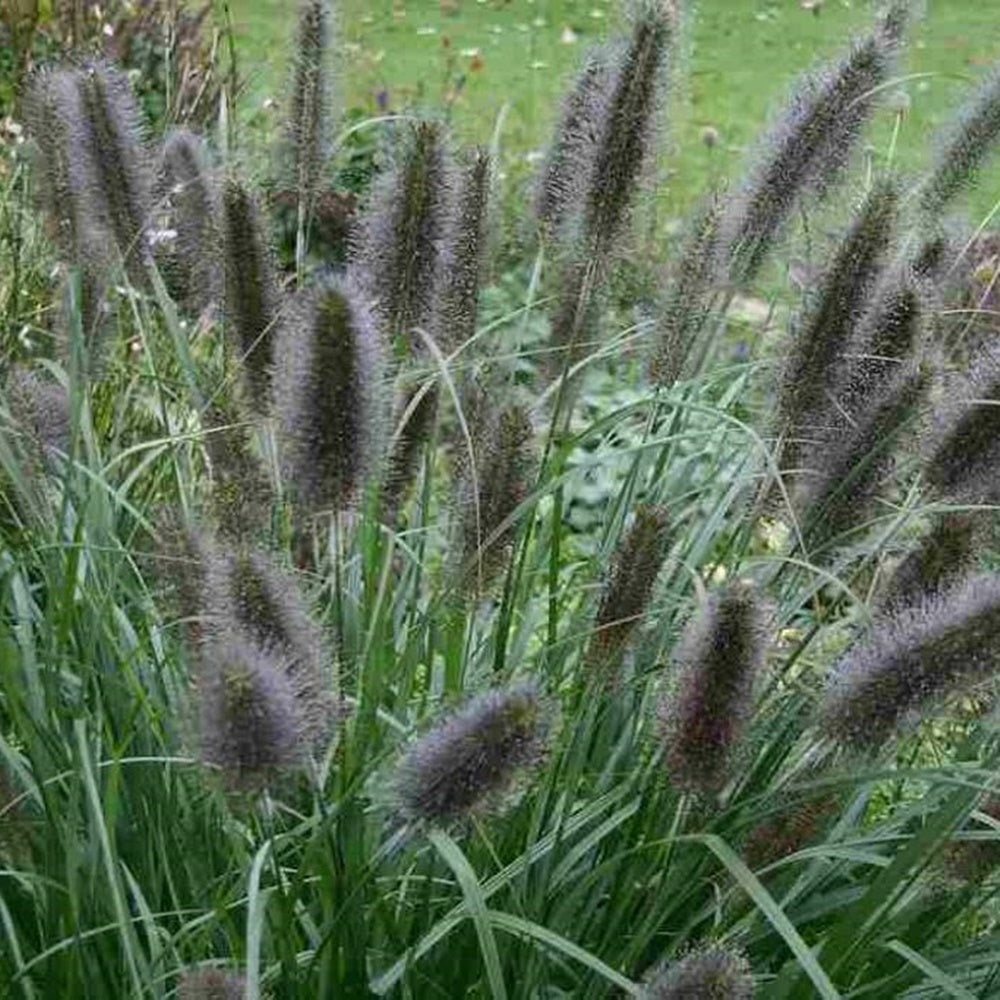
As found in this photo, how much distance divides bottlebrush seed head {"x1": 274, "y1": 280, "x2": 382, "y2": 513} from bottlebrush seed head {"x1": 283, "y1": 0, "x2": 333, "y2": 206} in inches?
24.7

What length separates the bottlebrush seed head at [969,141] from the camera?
2303mm

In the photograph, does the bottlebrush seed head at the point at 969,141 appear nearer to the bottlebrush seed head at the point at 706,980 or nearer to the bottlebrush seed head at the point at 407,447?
the bottlebrush seed head at the point at 407,447

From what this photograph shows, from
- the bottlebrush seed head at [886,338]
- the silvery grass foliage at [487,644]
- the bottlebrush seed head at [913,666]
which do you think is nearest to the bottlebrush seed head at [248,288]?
the silvery grass foliage at [487,644]

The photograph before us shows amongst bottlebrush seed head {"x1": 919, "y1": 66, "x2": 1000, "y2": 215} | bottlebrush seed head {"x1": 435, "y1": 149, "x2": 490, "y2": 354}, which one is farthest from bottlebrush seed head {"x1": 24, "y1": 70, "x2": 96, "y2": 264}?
bottlebrush seed head {"x1": 919, "y1": 66, "x2": 1000, "y2": 215}

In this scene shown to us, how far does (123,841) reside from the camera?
2.16 m

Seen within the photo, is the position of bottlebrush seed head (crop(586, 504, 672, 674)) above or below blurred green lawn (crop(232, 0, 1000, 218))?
above

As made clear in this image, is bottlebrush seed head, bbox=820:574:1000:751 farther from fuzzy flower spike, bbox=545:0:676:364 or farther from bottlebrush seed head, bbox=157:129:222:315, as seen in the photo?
bottlebrush seed head, bbox=157:129:222:315

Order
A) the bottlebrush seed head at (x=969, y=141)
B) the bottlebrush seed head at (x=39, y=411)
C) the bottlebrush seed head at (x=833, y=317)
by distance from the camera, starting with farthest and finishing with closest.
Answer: the bottlebrush seed head at (x=969, y=141) < the bottlebrush seed head at (x=39, y=411) < the bottlebrush seed head at (x=833, y=317)

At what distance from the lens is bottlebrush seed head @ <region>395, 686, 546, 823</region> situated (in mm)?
1484

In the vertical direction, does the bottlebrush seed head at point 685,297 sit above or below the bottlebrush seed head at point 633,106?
below

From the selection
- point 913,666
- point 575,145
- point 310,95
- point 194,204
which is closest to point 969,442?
point 913,666

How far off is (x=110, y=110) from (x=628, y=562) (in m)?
0.83

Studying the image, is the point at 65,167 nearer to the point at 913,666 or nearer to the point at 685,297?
the point at 685,297

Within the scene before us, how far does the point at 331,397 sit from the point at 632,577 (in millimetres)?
358
